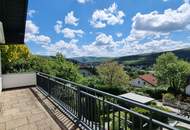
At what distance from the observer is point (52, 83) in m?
5.31

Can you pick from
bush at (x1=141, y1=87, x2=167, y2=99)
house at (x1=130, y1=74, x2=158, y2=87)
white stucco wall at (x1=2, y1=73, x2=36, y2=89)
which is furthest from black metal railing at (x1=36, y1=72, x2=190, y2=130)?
house at (x1=130, y1=74, x2=158, y2=87)

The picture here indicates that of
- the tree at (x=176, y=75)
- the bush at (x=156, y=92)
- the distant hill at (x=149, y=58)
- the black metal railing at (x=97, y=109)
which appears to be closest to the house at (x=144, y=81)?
the tree at (x=176, y=75)

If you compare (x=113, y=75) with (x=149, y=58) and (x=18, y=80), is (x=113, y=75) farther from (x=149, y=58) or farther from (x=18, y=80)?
(x=149, y=58)

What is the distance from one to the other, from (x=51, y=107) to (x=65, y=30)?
25422mm

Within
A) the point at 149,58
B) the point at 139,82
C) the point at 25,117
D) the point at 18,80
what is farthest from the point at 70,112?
the point at 149,58

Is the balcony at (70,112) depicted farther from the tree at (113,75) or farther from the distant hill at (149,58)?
the distant hill at (149,58)

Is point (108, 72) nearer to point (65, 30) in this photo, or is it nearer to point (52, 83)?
point (65, 30)

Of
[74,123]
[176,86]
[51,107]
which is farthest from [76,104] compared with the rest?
[176,86]

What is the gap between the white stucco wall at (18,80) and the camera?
824 cm

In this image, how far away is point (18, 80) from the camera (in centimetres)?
854

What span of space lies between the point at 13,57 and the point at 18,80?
7.47 metres

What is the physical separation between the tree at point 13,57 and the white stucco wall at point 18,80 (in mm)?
1830

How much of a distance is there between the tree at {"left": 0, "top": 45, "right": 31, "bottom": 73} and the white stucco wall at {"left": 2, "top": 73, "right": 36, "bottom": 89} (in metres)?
1.83

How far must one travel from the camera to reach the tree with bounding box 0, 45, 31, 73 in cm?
1043
